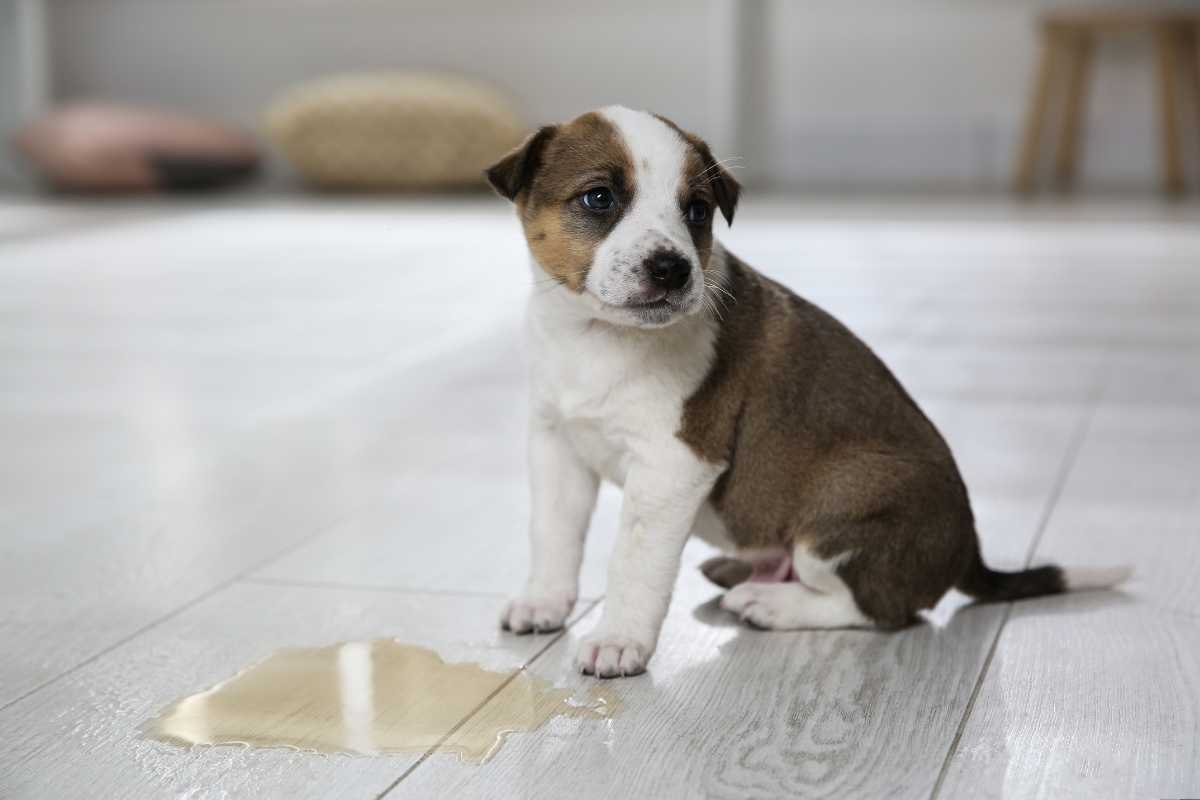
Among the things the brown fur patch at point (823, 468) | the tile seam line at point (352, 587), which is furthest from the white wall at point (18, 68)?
the brown fur patch at point (823, 468)

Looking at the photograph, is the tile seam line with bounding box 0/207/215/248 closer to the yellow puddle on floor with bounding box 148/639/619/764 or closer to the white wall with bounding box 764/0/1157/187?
the white wall with bounding box 764/0/1157/187

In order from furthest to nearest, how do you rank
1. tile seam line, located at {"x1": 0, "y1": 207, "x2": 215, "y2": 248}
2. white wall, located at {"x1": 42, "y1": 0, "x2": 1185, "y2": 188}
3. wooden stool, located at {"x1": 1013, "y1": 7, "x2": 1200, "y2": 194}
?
white wall, located at {"x1": 42, "y1": 0, "x2": 1185, "y2": 188}, wooden stool, located at {"x1": 1013, "y1": 7, "x2": 1200, "y2": 194}, tile seam line, located at {"x1": 0, "y1": 207, "x2": 215, "y2": 248}

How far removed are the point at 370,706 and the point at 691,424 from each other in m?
0.50

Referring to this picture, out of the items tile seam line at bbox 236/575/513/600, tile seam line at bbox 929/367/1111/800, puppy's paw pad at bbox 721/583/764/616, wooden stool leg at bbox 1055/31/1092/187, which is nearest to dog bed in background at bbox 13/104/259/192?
wooden stool leg at bbox 1055/31/1092/187

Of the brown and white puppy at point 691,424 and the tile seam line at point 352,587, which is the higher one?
the brown and white puppy at point 691,424

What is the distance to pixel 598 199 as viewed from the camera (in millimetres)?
1838

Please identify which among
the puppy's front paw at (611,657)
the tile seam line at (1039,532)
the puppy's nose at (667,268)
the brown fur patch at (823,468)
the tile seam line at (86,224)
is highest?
the puppy's nose at (667,268)

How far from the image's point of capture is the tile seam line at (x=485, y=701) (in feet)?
5.09

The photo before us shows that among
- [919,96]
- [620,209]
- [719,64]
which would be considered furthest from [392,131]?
[620,209]

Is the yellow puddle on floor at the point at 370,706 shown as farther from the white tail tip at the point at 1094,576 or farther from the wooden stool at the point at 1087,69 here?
the wooden stool at the point at 1087,69

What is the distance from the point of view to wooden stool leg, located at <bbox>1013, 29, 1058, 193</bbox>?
337 inches

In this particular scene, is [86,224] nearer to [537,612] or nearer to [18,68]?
[18,68]

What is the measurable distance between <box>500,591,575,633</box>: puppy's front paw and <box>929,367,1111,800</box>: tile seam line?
1.70 ft

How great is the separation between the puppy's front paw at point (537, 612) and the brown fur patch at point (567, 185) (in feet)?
1.36
